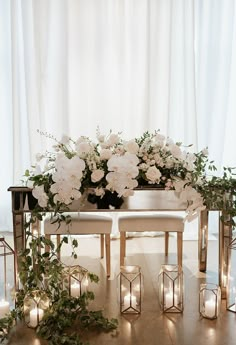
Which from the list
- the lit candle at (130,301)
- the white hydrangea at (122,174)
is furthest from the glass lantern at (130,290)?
the white hydrangea at (122,174)

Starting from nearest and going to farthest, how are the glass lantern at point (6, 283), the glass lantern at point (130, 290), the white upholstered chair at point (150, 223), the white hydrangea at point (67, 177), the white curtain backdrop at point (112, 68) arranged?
the white hydrangea at point (67, 177) → the glass lantern at point (6, 283) → the glass lantern at point (130, 290) → the white upholstered chair at point (150, 223) → the white curtain backdrop at point (112, 68)

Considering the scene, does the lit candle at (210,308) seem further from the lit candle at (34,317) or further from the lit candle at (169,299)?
the lit candle at (34,317)

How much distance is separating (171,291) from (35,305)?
0.84 metres

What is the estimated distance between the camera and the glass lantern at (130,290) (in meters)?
2.70

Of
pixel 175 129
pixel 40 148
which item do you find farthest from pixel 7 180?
pixel 175 129

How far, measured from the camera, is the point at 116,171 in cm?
237

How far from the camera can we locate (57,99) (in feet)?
14.4

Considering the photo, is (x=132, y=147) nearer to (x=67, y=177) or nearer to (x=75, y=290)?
(x=67, y=177)

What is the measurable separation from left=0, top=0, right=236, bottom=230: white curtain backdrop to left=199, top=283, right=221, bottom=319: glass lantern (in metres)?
2.05

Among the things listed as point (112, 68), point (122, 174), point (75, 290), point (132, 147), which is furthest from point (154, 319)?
point (112, 68)

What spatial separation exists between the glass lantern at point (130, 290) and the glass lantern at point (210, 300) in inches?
15.4

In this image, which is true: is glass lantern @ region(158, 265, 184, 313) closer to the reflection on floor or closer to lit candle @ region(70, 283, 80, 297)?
the reflection on floor

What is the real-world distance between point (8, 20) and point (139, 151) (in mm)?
2547

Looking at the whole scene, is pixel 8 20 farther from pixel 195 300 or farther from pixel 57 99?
pixel 195 300
